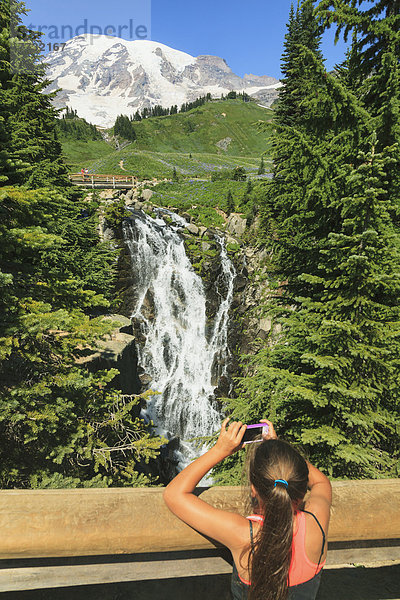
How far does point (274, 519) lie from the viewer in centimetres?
147

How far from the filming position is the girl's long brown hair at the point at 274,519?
143 centimetres

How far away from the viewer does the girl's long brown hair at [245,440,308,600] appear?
1426 millimetres

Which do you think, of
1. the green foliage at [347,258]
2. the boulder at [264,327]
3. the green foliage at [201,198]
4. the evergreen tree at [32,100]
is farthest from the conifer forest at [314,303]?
the green foliage at [201,198]

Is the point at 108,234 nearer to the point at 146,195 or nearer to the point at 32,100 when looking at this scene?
the point at 32,100

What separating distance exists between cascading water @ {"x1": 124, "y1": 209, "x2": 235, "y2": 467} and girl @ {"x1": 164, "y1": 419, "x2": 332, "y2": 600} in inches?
757

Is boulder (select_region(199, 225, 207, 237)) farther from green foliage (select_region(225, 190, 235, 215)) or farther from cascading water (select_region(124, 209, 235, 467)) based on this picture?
green foliage (select_region(225, 190, 235, 215))

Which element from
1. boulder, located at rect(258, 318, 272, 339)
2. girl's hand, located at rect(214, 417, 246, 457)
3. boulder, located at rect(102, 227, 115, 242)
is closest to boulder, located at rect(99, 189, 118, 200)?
boulder, located at rect(102, 227, 115, 242)

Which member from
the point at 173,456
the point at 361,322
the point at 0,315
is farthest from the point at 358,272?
the point at 173,456

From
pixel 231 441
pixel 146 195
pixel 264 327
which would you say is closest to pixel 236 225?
pixel 264 327

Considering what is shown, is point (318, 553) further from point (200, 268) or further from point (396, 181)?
point (200, 268)

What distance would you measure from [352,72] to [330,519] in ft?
24.5

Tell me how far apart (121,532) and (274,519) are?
0.75 metres

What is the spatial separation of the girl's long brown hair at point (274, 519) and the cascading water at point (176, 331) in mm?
19328

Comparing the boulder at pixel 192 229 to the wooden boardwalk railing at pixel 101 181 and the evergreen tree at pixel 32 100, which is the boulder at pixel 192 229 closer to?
the evergreen tree at pixel 32 100
